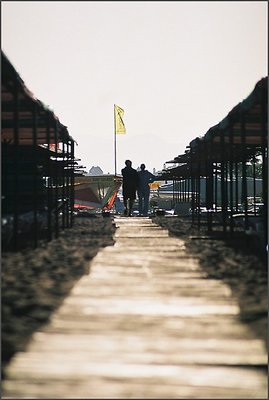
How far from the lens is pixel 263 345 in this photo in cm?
430

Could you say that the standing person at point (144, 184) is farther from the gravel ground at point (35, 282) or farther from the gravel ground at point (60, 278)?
the gravel ground at point (35, 282)

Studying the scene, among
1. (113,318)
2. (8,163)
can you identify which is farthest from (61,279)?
(8,163)

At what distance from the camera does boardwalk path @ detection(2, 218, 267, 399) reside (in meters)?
3.46

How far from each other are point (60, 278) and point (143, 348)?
2.96 metres

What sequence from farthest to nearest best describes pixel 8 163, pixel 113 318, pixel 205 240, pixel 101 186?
1. pixel 101 186
2. pixel 8 163
3. pixel 205 240
4. pixel 113 318

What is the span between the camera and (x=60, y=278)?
700 cm

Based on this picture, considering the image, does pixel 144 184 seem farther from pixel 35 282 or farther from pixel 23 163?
pixel 35 282

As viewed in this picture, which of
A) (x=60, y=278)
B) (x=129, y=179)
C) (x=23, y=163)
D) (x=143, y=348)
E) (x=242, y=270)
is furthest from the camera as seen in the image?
(x=129, y=179)

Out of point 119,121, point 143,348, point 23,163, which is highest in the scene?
point 119,121

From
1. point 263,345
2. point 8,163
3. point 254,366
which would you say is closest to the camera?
point 254,366

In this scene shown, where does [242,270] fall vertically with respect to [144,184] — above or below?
below

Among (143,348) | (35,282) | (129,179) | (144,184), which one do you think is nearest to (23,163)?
(35,282)

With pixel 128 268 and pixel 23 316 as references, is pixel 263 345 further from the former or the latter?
pixel 128 268

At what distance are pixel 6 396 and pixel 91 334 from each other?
1291 millimetres
